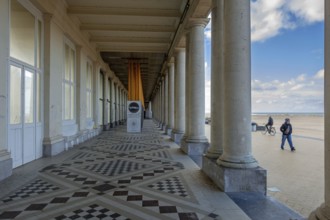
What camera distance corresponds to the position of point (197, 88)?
8188 millimetres

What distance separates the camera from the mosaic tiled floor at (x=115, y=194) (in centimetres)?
345

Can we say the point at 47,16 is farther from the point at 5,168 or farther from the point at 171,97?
the point at 171,97

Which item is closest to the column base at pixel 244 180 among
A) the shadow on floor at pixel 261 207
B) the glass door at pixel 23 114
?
the shadow on floor at pixel 261 207

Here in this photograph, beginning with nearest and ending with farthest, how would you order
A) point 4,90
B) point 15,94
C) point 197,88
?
point 4,90
point 15,94
point 197,88

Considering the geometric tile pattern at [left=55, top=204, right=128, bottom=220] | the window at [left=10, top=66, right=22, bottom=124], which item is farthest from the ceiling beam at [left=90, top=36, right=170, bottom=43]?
the geometric tile pattern at [left=55, top=204, right=128, bottom=220]

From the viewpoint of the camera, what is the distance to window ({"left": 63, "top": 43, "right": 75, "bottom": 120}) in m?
9.98

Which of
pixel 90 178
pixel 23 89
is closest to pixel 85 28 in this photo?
pixel 23 89

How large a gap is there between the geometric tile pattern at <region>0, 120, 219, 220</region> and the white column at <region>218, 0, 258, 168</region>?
1.14 meters

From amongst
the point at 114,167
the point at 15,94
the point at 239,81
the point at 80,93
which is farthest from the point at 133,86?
the point at 239,81

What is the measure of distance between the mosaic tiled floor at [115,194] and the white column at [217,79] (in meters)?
0.94

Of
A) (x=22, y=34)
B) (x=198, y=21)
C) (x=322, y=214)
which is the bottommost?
(x=322, y=214)

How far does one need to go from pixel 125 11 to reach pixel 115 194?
767 centimetres

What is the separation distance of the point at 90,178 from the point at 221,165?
106 inches

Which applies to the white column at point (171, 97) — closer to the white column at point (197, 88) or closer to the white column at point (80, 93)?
the white column at point (80, 93)
